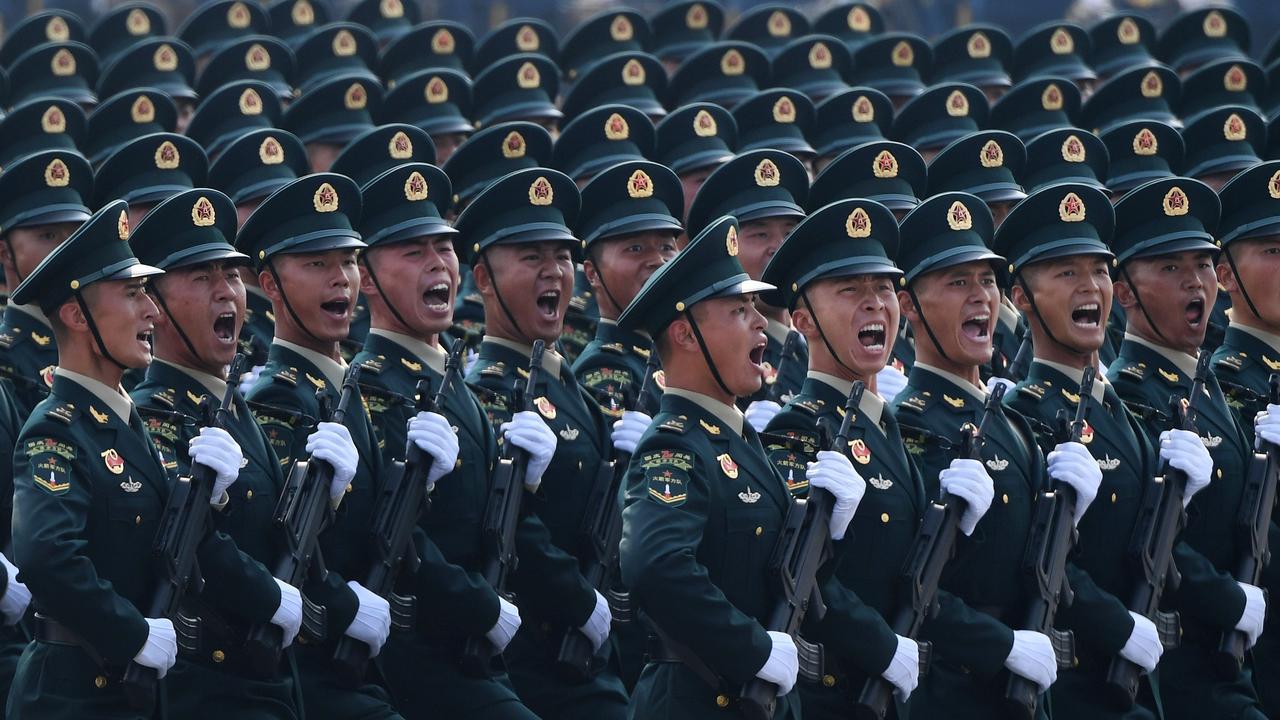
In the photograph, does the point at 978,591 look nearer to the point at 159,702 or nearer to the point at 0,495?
the point at 159,702

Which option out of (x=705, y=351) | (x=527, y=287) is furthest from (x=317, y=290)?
(x=705, y=351)

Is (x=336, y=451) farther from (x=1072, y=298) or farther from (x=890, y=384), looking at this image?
(x=1072, y=298)

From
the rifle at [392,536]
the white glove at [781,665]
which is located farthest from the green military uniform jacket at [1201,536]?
the rifle at [392,536]

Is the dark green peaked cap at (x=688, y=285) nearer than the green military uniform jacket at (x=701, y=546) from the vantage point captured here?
No

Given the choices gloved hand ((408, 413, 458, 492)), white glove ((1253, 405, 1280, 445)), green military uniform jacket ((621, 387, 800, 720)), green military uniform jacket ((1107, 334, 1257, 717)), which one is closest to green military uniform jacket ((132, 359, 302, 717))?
gloved hand ((408, 413, 458, 492))

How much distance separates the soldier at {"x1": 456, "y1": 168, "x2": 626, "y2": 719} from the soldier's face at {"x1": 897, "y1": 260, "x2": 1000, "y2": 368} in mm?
1633

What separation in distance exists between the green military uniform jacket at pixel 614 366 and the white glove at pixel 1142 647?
267 cm

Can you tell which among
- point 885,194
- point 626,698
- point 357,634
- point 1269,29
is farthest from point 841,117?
Answer: point 1269,29

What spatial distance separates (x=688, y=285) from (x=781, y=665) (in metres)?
1.50

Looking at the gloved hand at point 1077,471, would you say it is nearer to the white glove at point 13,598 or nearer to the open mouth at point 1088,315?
the open mouth at point 1088,315

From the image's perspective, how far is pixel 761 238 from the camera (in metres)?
11.4

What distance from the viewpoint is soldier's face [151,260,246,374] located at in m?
8.87

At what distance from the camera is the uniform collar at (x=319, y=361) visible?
9.45 meters

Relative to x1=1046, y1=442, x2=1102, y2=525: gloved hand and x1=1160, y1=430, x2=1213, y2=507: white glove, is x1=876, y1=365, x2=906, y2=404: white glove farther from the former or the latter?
x1=1046, y1=442, x2=1102, y2=525: gloved hand
